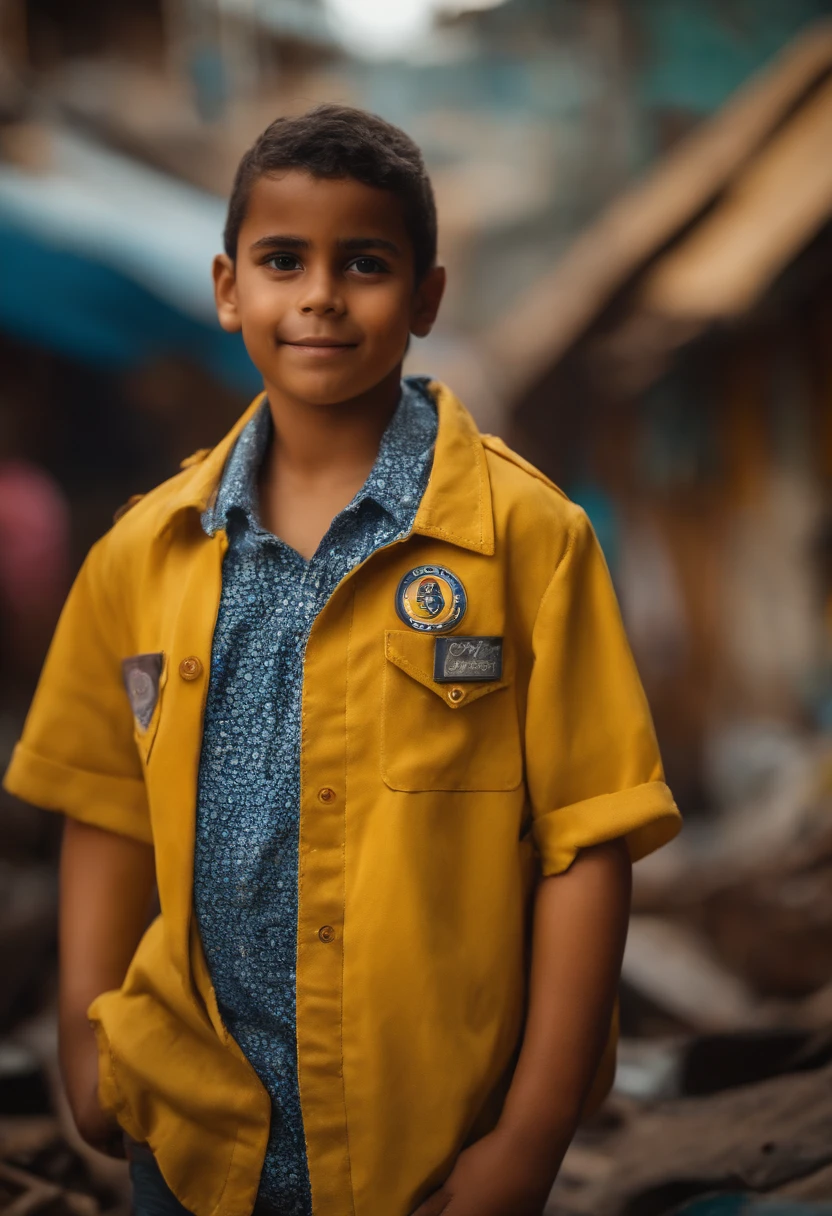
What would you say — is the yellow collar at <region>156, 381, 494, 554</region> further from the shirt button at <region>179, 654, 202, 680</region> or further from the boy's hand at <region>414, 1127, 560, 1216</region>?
the boy's hand at <region>414, 1127, 560, 1216</region>

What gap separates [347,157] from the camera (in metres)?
0.97

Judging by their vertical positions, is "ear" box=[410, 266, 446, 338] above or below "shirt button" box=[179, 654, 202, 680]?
above

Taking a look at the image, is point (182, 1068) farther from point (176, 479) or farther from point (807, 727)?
point (807, 727)

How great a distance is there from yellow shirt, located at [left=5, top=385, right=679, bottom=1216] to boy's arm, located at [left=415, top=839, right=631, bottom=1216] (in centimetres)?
2

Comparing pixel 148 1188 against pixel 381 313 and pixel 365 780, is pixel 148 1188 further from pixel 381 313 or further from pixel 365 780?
pixel 381 313

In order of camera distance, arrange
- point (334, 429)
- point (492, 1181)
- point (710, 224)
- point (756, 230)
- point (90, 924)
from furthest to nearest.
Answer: point (710, 224)
point (756, 230)
point (90, 924)
point (334, 429)
point (492, 1181)

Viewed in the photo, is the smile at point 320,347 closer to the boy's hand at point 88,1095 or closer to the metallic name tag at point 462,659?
the metallic name tag at point 462,659

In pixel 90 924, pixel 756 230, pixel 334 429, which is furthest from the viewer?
pixel 756 230

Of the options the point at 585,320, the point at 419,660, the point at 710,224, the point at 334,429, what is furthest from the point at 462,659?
the point at 710,224

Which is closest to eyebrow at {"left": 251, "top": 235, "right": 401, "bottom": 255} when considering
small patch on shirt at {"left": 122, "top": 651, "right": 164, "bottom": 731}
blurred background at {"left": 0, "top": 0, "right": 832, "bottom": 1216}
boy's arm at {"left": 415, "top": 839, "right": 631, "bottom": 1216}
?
small patch on shirt at {"left": 122, "top": 651, "right": 164, "bottom": 731}

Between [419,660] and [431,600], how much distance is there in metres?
0.05

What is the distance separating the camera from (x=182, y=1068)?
1025 mm

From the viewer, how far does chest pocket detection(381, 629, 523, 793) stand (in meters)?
0.96

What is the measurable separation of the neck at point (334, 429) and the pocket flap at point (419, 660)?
186 mm
